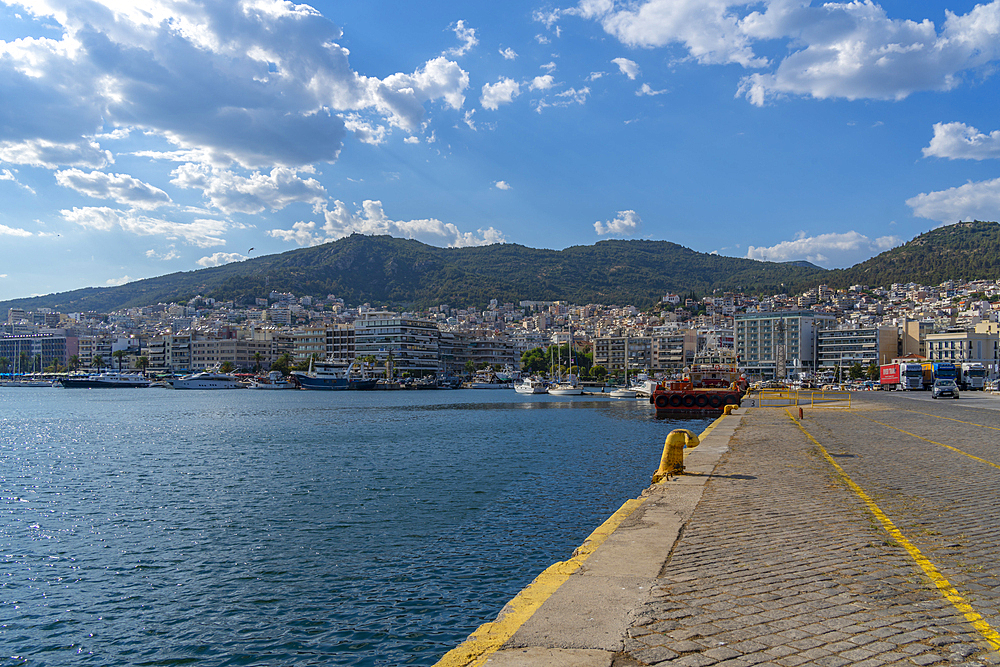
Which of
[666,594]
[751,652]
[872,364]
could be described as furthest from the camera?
[872,364]

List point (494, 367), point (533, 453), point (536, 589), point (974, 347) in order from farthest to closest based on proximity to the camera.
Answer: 1. point (494, 367)
2. point (974, 347)
3. point (533, 453)
4. point (536, 589)

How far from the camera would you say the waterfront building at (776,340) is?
489 ft

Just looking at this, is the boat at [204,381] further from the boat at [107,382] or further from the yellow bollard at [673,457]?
the yellow bollard at [673,457]

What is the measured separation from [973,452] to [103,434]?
3852cm

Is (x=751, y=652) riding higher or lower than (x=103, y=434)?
higher

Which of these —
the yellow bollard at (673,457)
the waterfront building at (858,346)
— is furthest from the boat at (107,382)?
the yellow bollard at (673,457)

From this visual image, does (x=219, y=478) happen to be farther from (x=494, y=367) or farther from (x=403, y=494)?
(x=494, y=367)

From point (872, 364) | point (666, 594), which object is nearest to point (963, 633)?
point (666, 594)

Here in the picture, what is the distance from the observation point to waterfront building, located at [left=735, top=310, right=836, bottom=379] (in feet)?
489

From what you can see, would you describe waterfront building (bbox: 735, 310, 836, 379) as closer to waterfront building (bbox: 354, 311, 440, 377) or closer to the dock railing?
waterfront building (bbox: 354, 311, 440, 377)

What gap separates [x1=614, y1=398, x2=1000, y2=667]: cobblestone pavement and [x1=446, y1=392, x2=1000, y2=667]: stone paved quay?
15mm

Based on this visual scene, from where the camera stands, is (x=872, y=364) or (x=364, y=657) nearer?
(x=364, y=657)

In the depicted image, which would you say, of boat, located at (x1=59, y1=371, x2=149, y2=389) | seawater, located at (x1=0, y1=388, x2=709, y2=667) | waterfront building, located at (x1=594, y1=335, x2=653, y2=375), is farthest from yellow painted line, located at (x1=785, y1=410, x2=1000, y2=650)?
waterfront building, located at (x1=594, y1=335, x2=653, y2=375)

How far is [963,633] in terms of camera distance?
443cm
